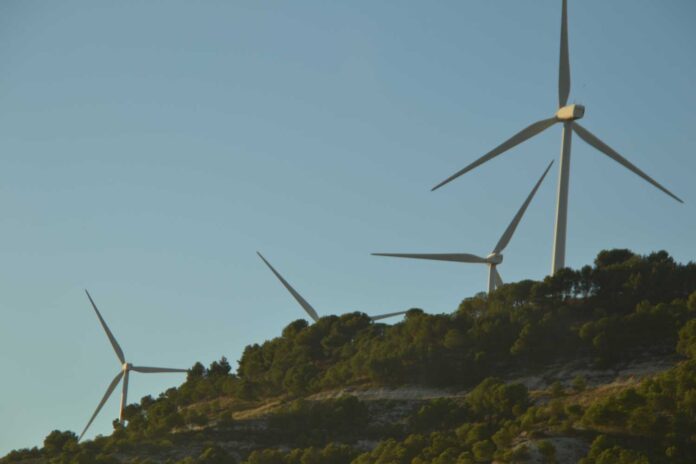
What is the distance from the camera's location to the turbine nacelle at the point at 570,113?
149 m

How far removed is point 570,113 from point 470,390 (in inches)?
1209

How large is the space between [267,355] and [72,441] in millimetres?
34374

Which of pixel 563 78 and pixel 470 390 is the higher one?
pixel 563 78

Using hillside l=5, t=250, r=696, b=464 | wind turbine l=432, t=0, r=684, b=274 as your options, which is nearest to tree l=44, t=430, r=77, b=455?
hillside l=5, t=250, r=696, b=464

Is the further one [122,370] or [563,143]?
[122,370]

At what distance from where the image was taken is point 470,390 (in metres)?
156

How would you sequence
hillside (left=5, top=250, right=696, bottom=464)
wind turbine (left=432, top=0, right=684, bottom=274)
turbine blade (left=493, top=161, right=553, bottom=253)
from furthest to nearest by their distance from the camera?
turbine blade (left=493, top=161, right=553, bottom=253) < wind turbine (left=432, top=0, right=684, bottom=274) < hillside (left=5, top=250, right=696, bottom=464)

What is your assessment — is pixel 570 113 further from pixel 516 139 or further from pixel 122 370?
pixel 122 370

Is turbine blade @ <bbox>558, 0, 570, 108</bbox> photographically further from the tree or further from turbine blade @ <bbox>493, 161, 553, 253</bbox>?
the tree

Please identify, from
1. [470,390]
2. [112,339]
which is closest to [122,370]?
[112,339]

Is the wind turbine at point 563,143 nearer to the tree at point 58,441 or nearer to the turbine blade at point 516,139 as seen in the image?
the turbine blade at point 516,139

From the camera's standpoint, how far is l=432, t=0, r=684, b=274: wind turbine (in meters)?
146

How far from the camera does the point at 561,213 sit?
145375 mm

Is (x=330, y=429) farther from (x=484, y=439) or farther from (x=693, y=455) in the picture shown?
(x=693, y=455)
